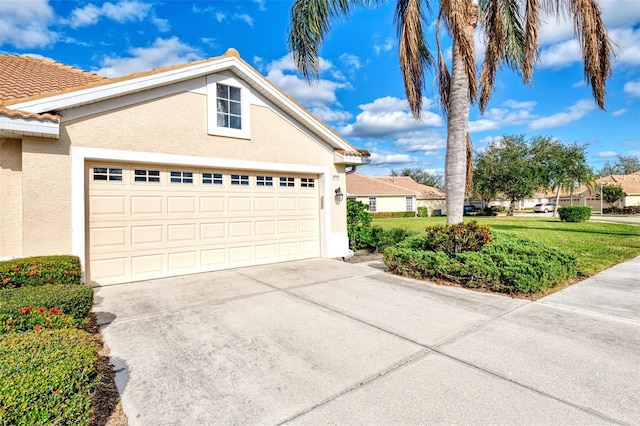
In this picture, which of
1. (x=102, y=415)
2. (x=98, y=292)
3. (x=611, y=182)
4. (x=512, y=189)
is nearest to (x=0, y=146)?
(x=98, y=292)

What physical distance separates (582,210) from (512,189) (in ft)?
37.1

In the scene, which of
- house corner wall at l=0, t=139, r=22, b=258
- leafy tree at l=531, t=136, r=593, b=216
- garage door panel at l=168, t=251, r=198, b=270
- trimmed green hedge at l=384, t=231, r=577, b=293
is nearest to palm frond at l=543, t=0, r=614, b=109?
trimmed green hedge at l=384, t=231, r=577, b=293

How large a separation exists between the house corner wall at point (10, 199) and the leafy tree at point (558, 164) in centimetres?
4086

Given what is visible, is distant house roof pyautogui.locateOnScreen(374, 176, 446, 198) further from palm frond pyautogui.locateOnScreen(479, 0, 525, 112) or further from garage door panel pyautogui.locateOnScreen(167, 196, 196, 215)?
garage door panel pyautogui.locateOnScreen(167, 196, 196, 215)

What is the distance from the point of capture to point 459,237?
729cm

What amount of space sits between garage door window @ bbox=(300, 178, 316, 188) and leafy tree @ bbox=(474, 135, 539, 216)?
32840 mm

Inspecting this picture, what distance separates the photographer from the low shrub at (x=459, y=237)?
7215 millimetres

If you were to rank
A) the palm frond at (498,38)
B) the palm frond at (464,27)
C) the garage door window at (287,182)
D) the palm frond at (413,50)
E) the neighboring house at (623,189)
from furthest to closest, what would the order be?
the neighboring house at (623,189)
the garage door window at (287,182)
the palm frond at (498,38)
the palm frond at (413,50)
the palm frond at (464,27)

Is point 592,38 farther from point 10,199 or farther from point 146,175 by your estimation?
point 10,199

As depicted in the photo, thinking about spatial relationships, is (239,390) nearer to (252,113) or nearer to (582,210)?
(252,113)

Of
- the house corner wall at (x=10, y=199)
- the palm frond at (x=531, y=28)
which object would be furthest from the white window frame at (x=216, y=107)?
the palm frond at (x=531, y=28)

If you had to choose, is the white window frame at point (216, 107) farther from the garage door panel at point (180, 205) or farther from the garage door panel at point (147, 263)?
the garage door panel at point (147, 263)

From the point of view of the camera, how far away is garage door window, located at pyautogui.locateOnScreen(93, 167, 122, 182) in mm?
6727

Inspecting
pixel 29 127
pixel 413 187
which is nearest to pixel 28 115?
pixel 29 127
